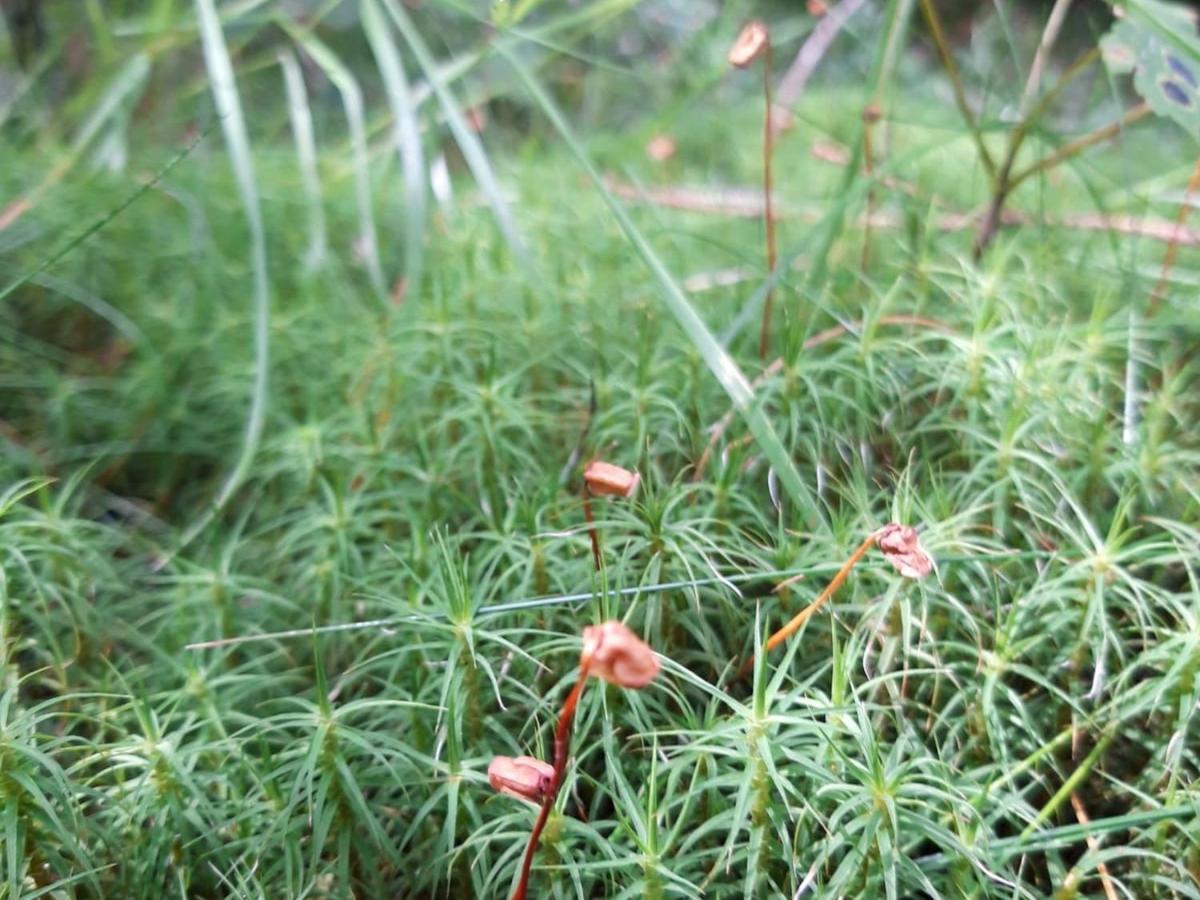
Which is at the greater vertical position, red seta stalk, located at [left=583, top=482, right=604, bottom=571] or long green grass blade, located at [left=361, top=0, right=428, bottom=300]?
long green grass blade, located at [left=361, top=0, right=428, bottom=300]

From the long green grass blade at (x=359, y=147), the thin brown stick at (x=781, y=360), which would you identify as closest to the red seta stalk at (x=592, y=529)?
the thin brown stick at (x=781, y=360)

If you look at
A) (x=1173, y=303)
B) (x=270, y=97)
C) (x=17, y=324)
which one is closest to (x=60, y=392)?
(x=17, y=324)

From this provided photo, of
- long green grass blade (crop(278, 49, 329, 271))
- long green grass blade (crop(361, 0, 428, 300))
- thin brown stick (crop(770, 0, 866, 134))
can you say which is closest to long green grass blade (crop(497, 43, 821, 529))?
long green grass blade (crop(361, 0, 428, 300))

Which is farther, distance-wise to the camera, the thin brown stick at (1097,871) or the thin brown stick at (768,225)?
the thin brown stick at (768,225)

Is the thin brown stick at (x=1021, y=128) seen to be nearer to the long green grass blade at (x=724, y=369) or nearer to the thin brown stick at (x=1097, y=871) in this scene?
the long green grass blade at (x=724, y=369)

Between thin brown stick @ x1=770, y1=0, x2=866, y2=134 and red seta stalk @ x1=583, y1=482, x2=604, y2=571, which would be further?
thin brown stick @ x1=770, y1=0, x2=866, y2=134

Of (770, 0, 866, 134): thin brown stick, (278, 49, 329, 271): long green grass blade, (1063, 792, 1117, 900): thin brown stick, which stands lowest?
(1063, 792, 1117, 900): thin brown stick

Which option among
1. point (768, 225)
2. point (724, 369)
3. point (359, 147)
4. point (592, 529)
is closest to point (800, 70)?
point (359, 147)

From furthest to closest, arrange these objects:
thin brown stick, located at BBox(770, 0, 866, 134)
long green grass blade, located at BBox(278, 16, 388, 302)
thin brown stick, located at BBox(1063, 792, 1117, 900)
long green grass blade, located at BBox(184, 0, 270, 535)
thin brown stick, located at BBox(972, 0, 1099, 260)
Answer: thin brown stick, located at BBox(770, 0, 866, 134)
long green grass blade, located at BBox(278, 16, 388, 302)
thin brown stick, located at BBox(972, 0, 1099, 260)
long green grass blade, located at BBox(184, 0, 270, 535)
thin brown stick, located at BBox(1063, 792, 1117, 900)

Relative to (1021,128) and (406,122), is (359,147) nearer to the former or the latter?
(406,122)

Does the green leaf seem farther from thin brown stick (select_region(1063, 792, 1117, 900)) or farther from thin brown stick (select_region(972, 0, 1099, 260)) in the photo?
thin brown stick (select_region(1063, 792, 1117, 900))
